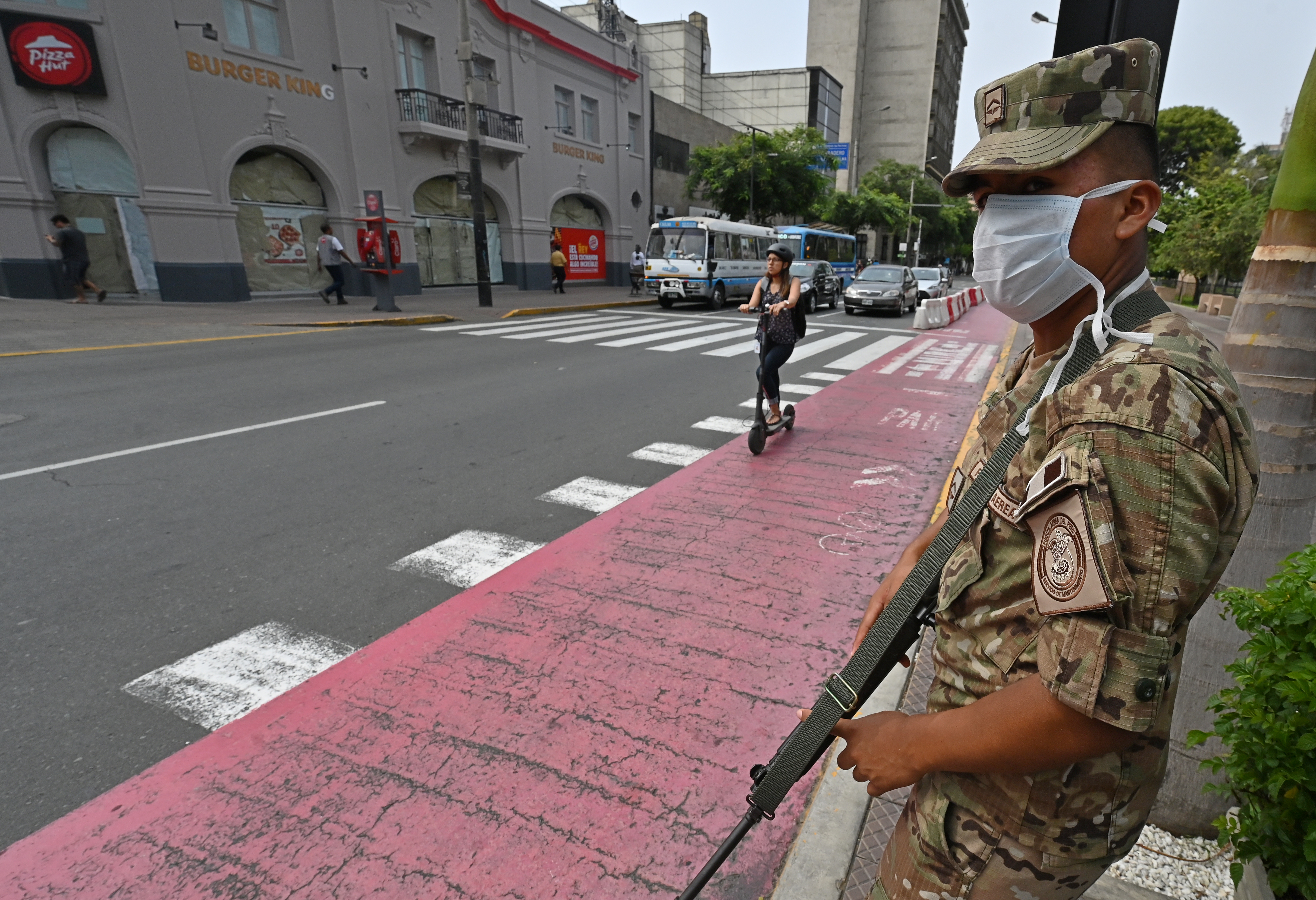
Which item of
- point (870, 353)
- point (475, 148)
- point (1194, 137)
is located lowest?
point (870, 353)

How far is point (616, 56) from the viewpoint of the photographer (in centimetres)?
2909

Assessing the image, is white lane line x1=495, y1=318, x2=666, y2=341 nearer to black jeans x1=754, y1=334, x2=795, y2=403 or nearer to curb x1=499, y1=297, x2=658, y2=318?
curb x1=499, y1=297, x2=658, y2=318

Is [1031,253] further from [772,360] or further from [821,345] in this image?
[821,345]

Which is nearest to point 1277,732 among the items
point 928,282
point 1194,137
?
point 928,282

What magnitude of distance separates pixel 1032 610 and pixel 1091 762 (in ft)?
0.84

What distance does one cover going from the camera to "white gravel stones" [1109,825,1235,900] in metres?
1.97

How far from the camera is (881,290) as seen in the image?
2091 cm

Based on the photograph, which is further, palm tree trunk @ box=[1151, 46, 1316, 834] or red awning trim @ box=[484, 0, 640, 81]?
red awning trim @ box=[484, 0, 640, 81]

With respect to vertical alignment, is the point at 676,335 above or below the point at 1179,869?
below

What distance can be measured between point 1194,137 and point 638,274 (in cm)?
4487

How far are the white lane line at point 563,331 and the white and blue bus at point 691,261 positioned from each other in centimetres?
432

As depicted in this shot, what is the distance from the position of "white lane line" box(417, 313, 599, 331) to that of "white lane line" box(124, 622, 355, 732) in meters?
12.1

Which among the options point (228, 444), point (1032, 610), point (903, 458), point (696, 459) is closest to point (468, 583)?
point (696, 459)

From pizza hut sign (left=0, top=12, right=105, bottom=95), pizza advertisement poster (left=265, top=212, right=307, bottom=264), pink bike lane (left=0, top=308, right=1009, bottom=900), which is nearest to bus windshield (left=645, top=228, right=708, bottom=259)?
pizza advertisement poster (left=265, top=212, right=307, bottom=264)
